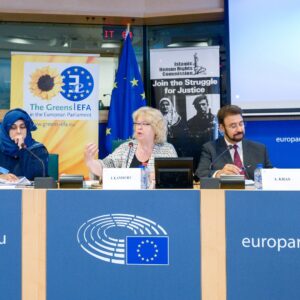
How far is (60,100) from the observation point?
13.8 feet

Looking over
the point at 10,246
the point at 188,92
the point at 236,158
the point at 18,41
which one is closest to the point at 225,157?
the point at 236,158

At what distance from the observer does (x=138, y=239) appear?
156 cm

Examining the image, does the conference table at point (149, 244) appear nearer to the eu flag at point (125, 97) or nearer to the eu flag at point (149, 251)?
the eu flag at point (149, 251)

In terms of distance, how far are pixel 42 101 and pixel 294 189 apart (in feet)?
10.1

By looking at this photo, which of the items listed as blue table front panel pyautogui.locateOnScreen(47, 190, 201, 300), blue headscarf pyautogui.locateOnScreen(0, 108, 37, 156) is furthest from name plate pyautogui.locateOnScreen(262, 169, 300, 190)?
blue headscarf pyautogui.locateOnScreen(0, 108, 37, 156)

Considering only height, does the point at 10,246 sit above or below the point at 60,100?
below

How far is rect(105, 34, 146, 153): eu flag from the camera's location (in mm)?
4246

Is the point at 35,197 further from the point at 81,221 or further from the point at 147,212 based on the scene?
the point at 147,212

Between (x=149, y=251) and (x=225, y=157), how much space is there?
4.16 ft

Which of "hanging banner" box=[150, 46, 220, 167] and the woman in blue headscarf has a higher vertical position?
"hanging banner" box=[150, 46, 220, 167]

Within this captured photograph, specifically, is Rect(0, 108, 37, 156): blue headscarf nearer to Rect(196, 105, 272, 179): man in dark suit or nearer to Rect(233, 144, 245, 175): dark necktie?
Rect(196, 105, 272, 179): man in dark suit

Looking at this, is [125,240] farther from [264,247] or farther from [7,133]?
[7,133]

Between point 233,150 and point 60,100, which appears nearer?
point 233,150

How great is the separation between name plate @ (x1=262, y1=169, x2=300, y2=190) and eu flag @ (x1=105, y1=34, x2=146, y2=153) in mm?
2700
